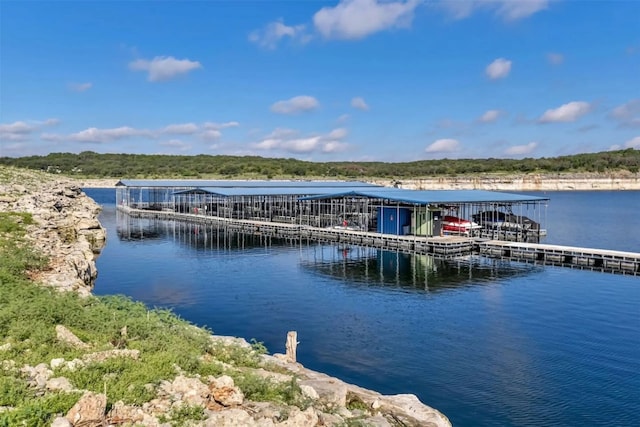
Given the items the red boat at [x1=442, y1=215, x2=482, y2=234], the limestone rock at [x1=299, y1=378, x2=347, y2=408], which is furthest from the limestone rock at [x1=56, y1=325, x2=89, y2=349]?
the red boat at [x1=442, y1=215, x2=482, y2=234]

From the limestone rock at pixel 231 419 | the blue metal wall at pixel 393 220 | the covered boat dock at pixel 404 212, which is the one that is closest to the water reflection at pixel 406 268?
the blue metal wall at pixel 393 220

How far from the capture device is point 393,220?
1896 inches

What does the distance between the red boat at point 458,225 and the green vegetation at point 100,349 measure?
38.8 m

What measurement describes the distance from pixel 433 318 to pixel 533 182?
148 metres

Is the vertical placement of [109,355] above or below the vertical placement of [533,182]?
below

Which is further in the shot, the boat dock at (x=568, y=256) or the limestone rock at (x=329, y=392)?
the boat dock at (x=568, y=256)

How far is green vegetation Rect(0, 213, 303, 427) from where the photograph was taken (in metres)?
8.38

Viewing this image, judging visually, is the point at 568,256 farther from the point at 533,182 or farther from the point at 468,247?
the point at 533,182

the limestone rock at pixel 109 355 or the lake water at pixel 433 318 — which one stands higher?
the limestone rock at pixel 109 355

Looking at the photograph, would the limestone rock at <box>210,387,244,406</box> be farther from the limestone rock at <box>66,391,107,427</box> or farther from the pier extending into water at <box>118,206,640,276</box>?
the pier extending into water at <box>118,206,640,276</box>

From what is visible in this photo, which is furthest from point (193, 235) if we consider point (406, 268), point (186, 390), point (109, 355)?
point (186, 390)

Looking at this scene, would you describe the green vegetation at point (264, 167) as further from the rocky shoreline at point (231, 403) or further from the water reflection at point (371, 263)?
the rocky shoreline at point (231, 403)

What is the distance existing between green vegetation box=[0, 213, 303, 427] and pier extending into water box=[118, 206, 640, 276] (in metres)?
30.7

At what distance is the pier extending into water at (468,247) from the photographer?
36406mm
